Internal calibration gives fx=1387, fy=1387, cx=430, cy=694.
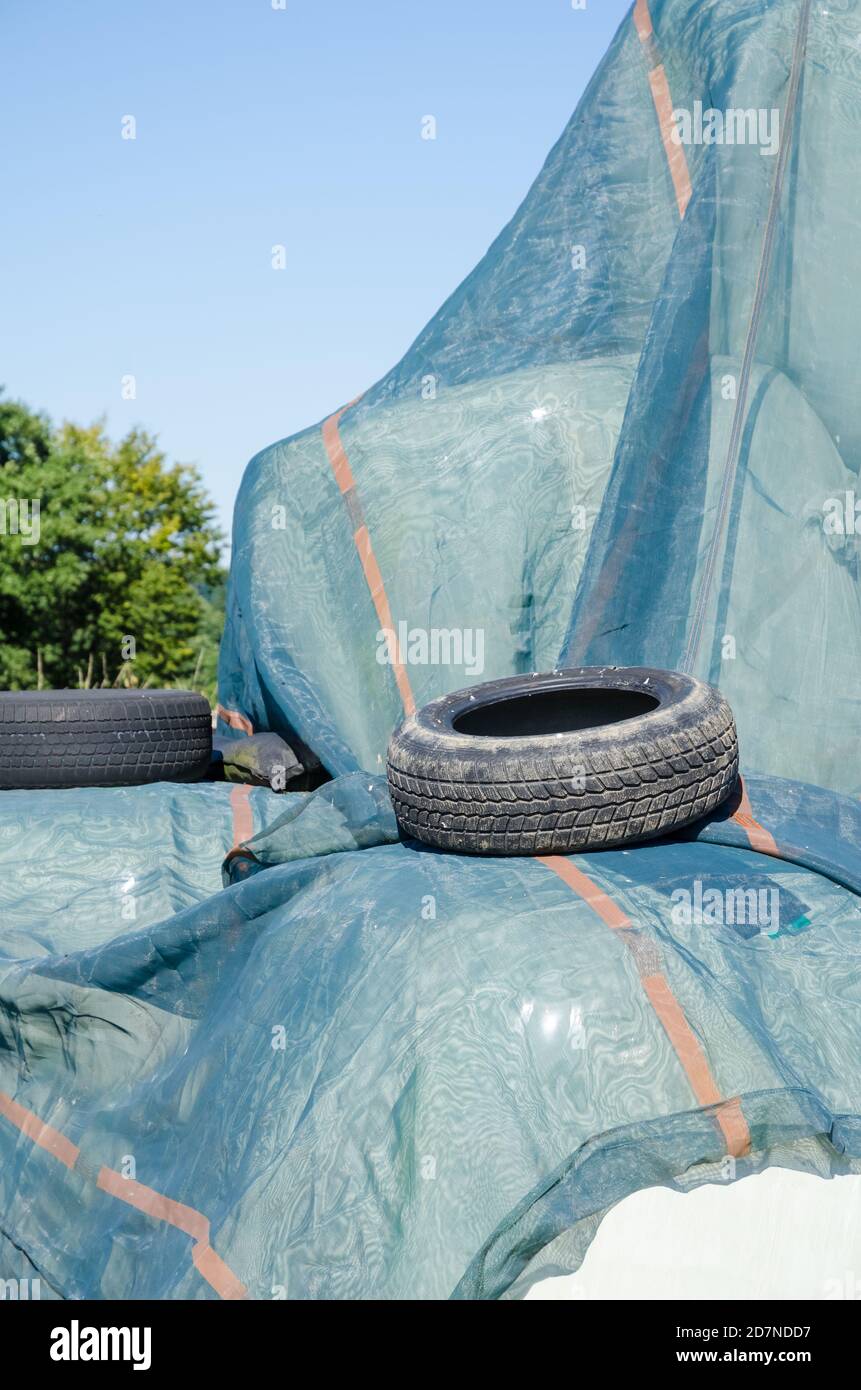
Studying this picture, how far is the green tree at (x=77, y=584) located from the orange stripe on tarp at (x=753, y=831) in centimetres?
1539

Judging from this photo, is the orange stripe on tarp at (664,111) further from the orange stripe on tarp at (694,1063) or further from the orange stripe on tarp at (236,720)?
the orange stripe on tarp at (694,1063)

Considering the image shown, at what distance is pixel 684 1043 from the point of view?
286cm

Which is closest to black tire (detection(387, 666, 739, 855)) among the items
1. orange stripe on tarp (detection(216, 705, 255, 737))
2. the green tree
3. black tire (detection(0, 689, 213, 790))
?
black tire (detection(0, 689, 213, 790))

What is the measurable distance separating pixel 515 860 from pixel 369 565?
6.91 feet

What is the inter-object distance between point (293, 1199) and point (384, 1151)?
0.22m

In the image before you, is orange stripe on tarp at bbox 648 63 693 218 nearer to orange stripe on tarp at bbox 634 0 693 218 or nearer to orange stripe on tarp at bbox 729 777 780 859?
orange stripe on tarp at bbox 634 0 693 218

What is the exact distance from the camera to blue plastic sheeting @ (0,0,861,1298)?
278 centimetres

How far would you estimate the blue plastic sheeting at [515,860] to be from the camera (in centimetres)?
278

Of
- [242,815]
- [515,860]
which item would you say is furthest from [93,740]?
[515,860]

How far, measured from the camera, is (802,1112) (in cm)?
275

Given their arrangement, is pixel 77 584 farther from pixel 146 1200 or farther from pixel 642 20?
pixel 146 1200

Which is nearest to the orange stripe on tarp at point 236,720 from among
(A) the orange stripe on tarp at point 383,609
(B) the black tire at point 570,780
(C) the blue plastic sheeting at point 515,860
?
(C) the blue plastic sheeting at point 515,860
